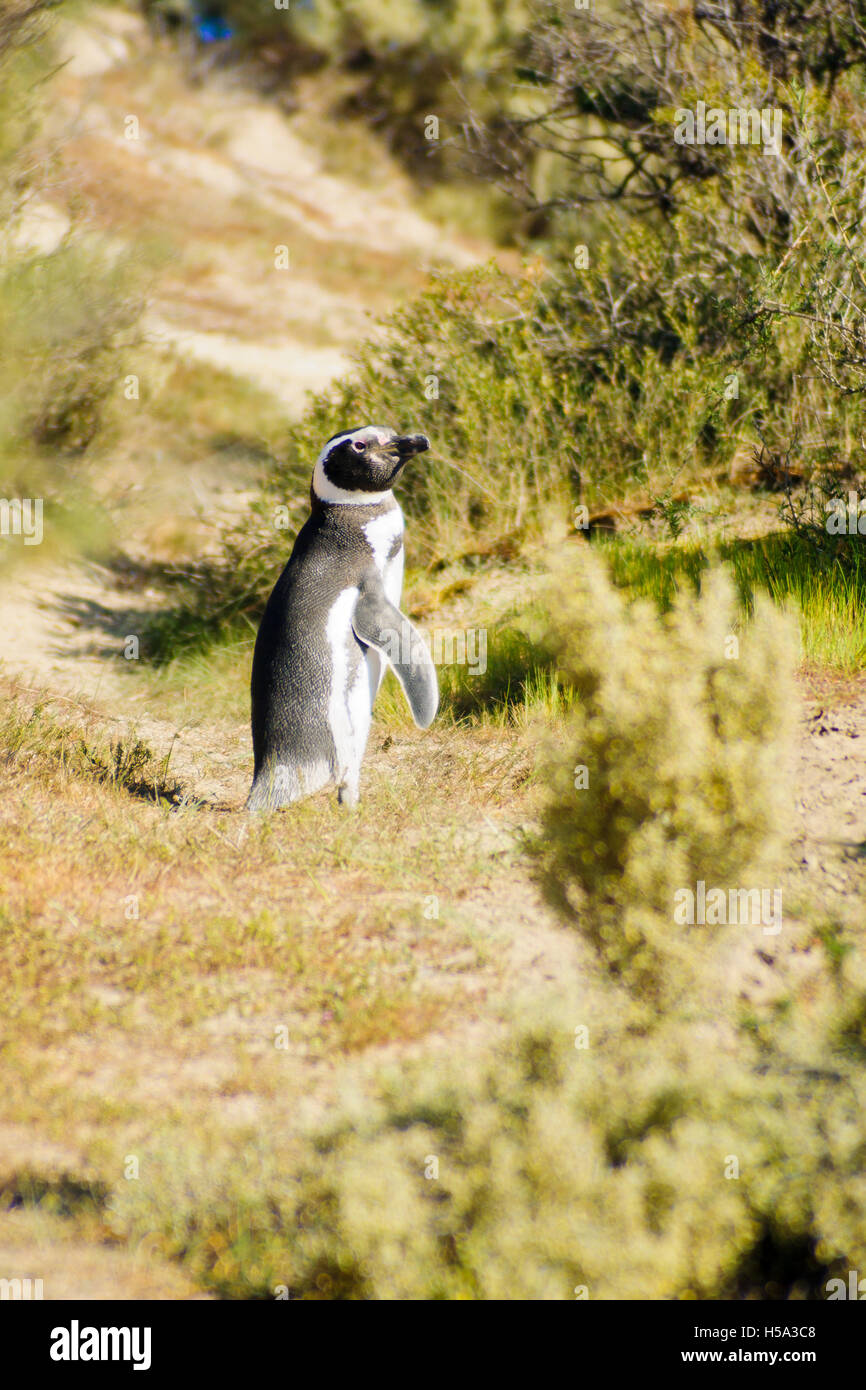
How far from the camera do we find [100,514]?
415 inches

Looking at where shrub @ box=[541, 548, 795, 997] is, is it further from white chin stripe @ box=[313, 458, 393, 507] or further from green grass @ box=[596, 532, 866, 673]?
green grass @ box=[596, 532, 866, 673]

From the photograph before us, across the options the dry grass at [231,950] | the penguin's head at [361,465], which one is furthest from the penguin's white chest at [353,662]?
the dry grass at [231,950]

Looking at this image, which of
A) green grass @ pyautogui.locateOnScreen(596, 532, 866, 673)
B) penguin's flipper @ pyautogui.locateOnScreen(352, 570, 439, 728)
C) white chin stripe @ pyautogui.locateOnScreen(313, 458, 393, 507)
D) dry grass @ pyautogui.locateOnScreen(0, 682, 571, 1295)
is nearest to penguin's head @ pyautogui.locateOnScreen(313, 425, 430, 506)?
white chin stripe @ pyautogui.locateOnScreen(313, 458, 393, 507)

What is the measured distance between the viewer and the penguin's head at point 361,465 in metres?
4.30

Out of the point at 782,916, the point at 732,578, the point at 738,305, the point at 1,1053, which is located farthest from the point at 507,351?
the point at 1,1053

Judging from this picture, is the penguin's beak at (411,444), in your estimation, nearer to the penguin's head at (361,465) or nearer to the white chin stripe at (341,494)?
the penguin's head at (361,465)

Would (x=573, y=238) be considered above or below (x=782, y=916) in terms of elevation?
above

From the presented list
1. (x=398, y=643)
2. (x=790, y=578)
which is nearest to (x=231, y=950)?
(x=398, y=643)

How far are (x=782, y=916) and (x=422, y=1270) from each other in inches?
77.1

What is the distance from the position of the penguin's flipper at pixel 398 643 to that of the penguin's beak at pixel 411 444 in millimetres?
510

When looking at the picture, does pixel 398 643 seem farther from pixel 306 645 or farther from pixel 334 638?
pixel 306 645

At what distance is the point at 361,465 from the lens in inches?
170
